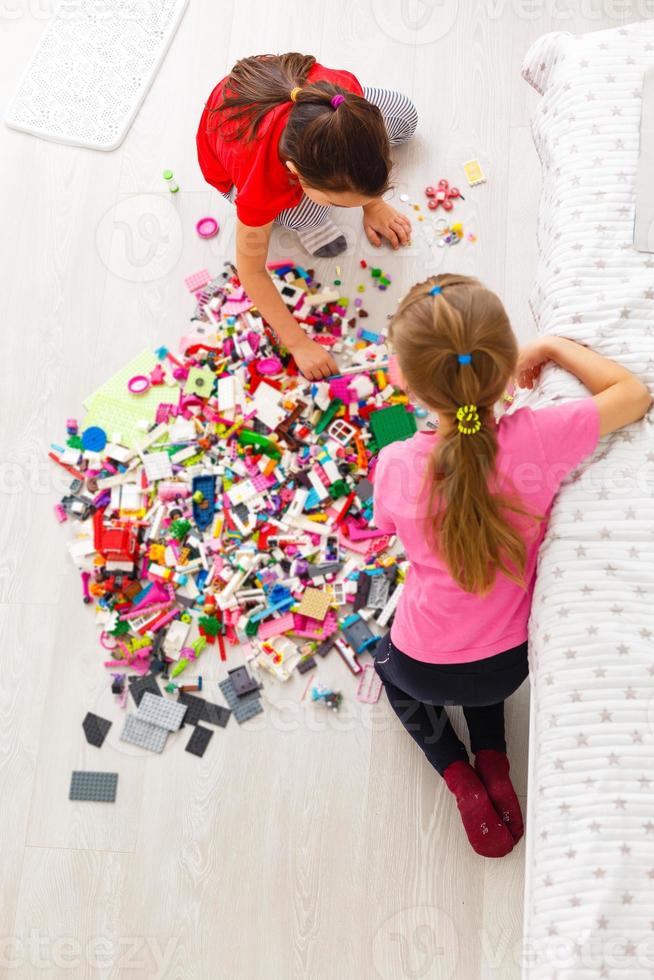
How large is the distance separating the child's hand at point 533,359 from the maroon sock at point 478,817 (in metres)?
0.62

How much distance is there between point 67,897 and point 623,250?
1.33 metres

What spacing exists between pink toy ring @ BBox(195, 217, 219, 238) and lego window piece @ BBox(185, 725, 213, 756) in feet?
3.19

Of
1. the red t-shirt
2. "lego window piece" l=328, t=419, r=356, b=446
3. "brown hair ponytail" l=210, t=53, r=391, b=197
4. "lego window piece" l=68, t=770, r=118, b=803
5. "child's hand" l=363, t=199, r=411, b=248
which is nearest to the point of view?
"brown hair ponytail" l=210, t=53, r=391, b=197

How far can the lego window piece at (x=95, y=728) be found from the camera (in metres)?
1.47

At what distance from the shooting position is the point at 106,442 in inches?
63.4

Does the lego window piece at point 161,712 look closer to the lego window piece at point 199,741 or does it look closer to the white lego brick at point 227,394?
the lego window piece at point 199,741

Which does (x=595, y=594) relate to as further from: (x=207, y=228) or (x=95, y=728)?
(x=207, y=228)

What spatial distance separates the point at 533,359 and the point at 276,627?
65 centimetres

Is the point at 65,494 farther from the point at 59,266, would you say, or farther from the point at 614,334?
the point at 614,334

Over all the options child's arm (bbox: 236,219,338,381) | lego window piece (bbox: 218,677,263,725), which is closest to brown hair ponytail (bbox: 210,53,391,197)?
child's arm (bbox: 236,219,338,381)

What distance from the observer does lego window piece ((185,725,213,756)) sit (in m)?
1.44
